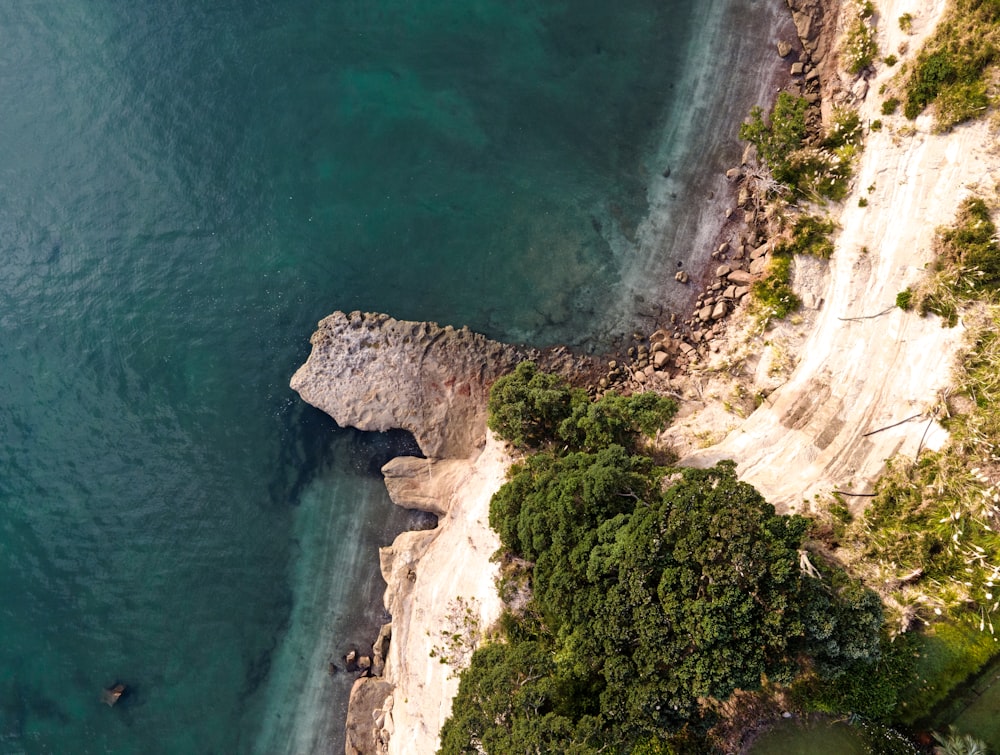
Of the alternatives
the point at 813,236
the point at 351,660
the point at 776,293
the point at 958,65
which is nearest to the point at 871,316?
the point at 776,293

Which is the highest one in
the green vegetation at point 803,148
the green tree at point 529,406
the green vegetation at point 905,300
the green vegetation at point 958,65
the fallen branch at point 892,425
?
the green vegetation at point 958,65

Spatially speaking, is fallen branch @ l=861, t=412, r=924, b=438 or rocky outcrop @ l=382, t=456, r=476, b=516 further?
rocky outcrop @ l=382, t=456, r=476, b=516

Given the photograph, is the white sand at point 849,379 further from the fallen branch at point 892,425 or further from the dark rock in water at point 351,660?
the dark rock in water at point 351,660

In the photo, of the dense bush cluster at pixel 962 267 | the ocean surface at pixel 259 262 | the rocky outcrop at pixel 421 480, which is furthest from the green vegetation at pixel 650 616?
the dense bush cluster at pixel 962 267

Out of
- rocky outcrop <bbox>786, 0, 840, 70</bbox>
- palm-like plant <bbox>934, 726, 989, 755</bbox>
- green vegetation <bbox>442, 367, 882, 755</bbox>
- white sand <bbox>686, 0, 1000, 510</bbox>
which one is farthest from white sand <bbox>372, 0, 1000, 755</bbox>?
palm-like plant <bbox>934, 726, 989, 755</bbox>

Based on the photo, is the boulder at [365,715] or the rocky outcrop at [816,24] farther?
the boulder at [365,715]

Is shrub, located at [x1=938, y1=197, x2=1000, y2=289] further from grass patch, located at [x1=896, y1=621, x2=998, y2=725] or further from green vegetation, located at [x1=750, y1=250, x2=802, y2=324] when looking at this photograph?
grass patch, located at [x1=896, y1=621, x2=998, y2=725]
